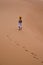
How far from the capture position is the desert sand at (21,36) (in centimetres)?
316

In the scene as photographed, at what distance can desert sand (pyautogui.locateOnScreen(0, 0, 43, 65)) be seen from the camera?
316 centimetres

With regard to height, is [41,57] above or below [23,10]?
below

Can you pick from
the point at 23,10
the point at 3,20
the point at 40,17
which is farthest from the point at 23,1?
the point at 3,20

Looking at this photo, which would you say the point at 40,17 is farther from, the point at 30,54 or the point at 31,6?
the point at 30,54

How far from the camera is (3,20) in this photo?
16.3ft

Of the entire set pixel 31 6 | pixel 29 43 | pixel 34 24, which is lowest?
pixel 29 43

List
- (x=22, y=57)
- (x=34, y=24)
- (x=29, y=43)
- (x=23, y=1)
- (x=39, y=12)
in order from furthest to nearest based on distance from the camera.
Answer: (x=23, y=1)
(x=39, y=12)
(x=34, y=24)
(x=29, y=43)
(x=22, y=57)

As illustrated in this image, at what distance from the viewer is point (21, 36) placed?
402 centimetres

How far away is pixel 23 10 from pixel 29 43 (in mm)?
2414

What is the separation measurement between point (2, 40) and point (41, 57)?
997mm

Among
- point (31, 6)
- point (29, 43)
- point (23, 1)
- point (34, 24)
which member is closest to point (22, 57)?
point (29, 43)

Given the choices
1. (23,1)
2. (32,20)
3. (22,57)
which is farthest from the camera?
(23,1)

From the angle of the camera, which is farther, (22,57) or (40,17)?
(40,17)

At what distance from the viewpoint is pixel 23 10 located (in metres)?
5.93
